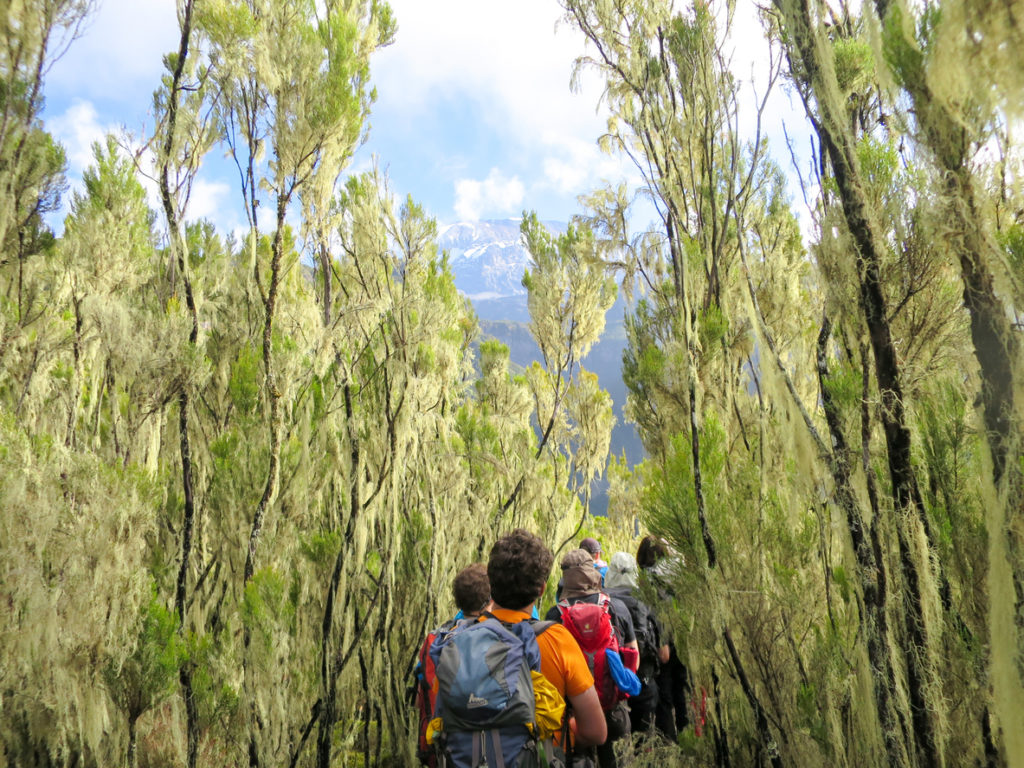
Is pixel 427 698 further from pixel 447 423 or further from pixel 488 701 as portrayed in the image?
pixel 447 423

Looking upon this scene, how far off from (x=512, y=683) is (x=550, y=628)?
250 millimetres

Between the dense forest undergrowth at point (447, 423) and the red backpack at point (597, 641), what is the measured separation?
501 millimetres

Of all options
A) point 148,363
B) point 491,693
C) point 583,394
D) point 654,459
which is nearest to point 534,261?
point 583,394

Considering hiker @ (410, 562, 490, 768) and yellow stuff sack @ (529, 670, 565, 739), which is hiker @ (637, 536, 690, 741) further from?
yellow stuff sack @ (529, 670, 565, 739)

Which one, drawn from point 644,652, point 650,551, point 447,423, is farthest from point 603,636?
point 447,423

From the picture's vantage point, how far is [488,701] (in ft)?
5.84

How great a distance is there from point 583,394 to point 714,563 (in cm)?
609

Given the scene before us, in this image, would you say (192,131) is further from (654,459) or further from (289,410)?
(654,459)

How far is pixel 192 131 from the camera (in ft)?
11.6

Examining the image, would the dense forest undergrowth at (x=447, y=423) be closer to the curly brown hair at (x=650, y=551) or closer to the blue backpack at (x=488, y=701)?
the curly brown hair at (x=650, y=551)

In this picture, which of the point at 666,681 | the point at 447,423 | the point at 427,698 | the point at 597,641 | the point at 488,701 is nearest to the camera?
the point at 488,701

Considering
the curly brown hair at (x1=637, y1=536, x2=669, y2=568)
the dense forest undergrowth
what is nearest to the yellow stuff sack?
the dense forest undergrowth

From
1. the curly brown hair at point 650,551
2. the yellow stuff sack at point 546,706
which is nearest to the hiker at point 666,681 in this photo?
the curly brown hair at point 650,551

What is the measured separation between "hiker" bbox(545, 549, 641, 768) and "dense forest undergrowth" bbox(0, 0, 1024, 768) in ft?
0.98
